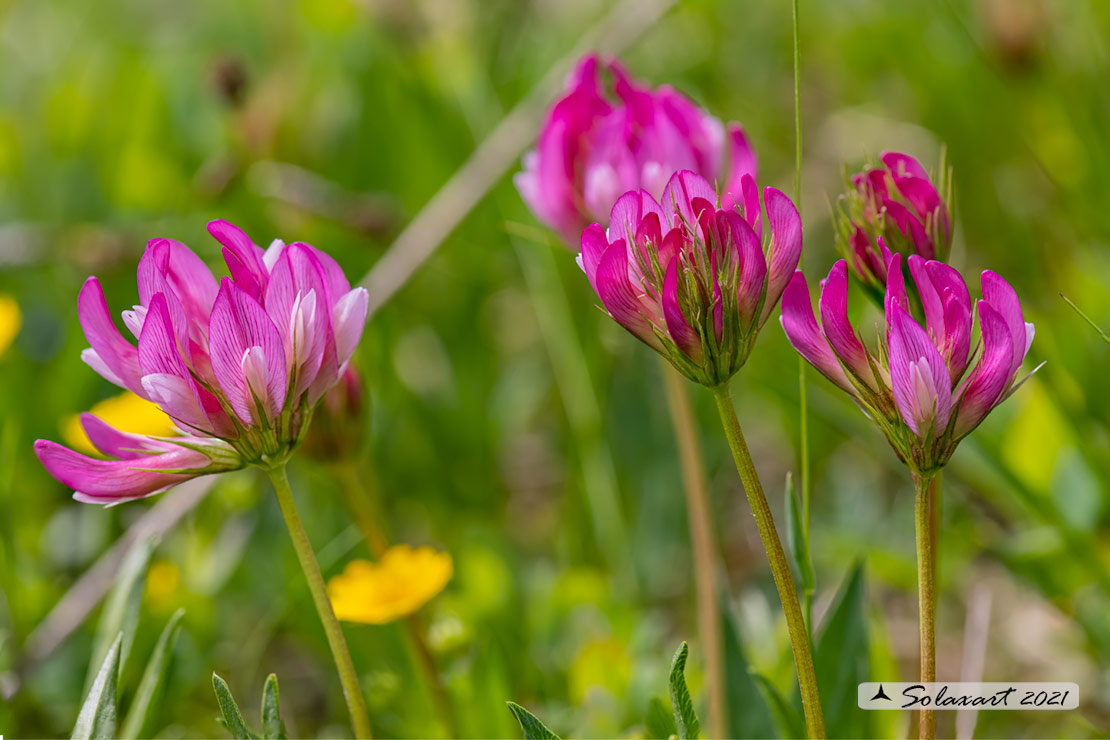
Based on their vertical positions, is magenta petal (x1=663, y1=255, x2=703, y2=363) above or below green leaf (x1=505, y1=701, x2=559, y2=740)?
above

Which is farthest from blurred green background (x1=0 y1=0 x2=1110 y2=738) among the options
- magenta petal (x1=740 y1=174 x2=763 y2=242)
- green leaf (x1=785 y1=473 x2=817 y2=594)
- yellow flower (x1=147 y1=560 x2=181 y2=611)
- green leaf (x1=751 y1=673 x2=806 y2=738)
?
magenta petal (x1=740 y1=174 x2=763 y2=242)

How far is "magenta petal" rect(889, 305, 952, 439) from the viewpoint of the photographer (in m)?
0.61

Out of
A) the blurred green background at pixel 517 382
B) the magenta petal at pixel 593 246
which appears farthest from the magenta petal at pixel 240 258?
the blurred green background at pixel 517 382

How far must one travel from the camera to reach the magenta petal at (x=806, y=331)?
2.13ft

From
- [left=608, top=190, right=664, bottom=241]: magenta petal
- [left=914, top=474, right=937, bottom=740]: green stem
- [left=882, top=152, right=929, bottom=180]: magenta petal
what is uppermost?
[left=882, top=152, right=929, bottom=180]: magenta petal

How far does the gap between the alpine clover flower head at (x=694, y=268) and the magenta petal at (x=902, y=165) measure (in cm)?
19

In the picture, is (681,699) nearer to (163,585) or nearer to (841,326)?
(841,326)

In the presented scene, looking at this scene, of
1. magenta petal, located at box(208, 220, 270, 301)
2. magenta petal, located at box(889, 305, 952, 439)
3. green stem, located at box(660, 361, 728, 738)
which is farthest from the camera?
green stem, located at box(660, 361, 728, 738)

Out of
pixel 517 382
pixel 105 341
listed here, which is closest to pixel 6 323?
pixel 105 341

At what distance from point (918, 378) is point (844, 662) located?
0.42 meters

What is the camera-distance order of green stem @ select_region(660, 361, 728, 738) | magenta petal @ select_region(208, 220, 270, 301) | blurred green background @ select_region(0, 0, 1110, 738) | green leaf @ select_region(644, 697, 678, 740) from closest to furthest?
magenta petal @ select_region(208, 220, 270, 301)
green leaf @ select_region(644, 697, 678, 740)
green stem @ select_region(660, 361, 728, 738)
blurred green background @ select_region(0, 0, 1110, 738)

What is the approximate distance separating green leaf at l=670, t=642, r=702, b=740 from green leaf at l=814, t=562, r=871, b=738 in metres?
0.27

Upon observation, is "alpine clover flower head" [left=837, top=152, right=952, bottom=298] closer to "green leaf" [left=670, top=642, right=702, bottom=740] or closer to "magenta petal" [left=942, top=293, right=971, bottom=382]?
"magenta petal" [left=942, top=293, right=971, bottom=382]

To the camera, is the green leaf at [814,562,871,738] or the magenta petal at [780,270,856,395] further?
the green leaf at [814,562,871,738]
